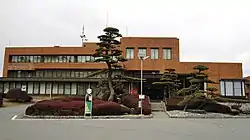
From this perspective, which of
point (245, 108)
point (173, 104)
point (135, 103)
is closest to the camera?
Answer: point (135, 103)

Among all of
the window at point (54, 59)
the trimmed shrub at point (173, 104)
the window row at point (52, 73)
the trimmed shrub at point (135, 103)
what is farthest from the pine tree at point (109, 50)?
the window at point (54, 59)

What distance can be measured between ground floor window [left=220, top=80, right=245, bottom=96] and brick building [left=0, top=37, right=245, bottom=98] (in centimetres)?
325

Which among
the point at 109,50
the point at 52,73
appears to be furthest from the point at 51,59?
the point at 109,50

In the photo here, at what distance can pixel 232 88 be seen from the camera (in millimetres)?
35531

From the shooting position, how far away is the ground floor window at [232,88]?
3525 cm

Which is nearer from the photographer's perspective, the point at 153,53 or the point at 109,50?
the point at 109,50

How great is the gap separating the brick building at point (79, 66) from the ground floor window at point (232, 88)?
3.25 metres

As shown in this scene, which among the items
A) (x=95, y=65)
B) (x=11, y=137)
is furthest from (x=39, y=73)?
(x=11, y=137)

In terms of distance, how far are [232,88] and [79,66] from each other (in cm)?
2451

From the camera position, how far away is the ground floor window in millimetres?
35250

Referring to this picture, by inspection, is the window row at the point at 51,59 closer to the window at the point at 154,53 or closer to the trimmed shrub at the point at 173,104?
the window at the point at 154,53

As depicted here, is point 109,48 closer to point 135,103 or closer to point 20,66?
point 135,103

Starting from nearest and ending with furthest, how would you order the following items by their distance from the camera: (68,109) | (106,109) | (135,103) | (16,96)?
(68,109) < (106,109) < (135,103) < (16,96)

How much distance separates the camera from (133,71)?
44.9 m
